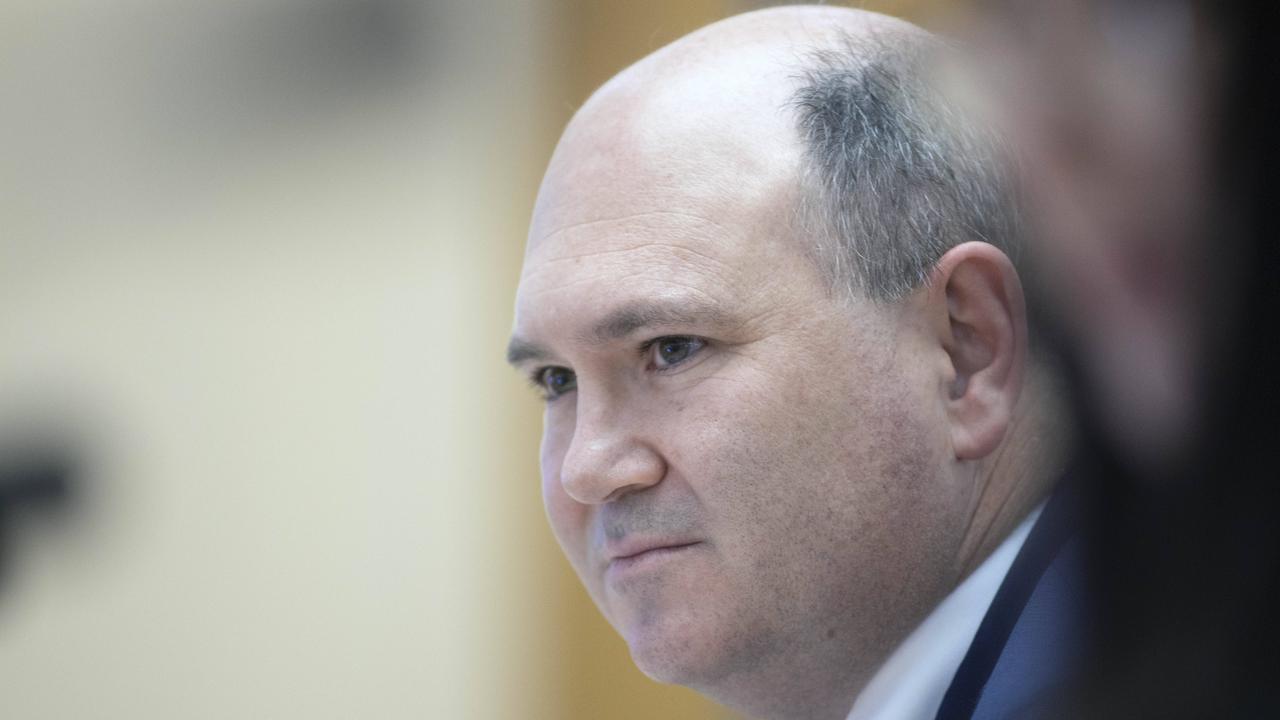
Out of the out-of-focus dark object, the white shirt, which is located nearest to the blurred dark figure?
the white shirt

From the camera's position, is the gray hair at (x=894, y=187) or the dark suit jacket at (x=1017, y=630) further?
the gray hair at (x=894, y=187)

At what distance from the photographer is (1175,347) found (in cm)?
71

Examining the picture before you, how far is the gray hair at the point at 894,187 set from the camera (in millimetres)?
1889

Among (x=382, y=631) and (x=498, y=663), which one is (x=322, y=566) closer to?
(x=382, y=631)

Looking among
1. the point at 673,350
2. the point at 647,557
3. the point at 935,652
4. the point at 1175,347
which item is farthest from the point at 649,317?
the point at 1175,347

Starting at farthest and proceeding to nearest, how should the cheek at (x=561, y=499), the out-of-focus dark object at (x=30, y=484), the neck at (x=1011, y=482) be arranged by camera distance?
the out-of-focus dark object at (x=30, y=484) → the cheek at (x=561, y=499) → the neck at (x=1011, y=482)

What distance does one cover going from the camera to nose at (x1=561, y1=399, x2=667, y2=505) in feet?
6.18

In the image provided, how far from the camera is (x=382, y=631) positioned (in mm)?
5637

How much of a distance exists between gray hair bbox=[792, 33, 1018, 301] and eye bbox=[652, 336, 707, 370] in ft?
0.66

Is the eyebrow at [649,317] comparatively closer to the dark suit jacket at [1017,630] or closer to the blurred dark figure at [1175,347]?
the dark suit jacket at [1017,630]

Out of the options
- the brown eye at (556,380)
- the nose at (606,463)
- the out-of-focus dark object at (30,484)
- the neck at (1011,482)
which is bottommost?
the neck at (1011,482)

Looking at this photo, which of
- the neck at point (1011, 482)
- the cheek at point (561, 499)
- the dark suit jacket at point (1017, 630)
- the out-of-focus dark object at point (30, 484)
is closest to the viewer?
the dark suit jacket at point (1017, 630)

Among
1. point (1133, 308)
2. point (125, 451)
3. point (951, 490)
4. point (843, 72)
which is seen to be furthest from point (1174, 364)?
point (125, 451)

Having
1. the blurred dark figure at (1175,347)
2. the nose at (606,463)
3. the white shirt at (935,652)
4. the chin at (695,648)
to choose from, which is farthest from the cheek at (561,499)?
the blurred dark figure at (1175,347)
